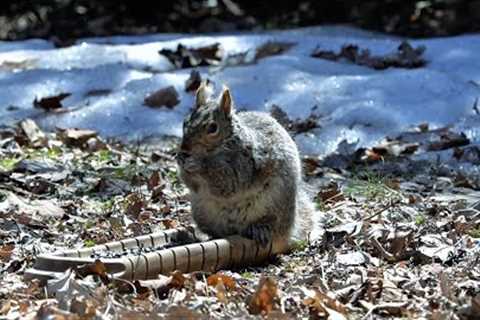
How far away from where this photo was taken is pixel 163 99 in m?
8.32

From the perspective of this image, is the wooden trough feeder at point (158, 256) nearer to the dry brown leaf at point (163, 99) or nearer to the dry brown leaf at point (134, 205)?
the dry brown leaf at point (134, 205)

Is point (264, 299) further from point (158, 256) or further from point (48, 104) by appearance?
point (48, 104)

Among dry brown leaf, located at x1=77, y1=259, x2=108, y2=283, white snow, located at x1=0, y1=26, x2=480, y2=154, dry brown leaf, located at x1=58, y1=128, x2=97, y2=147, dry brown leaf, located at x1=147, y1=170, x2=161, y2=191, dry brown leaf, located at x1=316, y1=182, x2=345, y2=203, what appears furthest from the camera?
white snow, located at x1=0, y1=26, x2=480, y2=154

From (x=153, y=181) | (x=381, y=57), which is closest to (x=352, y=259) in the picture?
(x=153, y=181)

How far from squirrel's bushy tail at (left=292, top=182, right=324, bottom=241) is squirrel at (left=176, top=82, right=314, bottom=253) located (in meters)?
0.02

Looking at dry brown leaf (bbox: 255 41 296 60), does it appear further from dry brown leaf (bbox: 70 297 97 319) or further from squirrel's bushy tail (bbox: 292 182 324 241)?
dry brown leaf (bbox: 70 297 97 319)

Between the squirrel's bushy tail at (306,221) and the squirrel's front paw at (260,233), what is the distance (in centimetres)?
19

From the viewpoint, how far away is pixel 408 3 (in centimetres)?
1130

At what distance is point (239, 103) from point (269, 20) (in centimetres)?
Result: 366

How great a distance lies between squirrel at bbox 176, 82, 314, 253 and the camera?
15.8 feet

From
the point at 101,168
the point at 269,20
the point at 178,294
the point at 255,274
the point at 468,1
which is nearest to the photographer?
the point at 178,294

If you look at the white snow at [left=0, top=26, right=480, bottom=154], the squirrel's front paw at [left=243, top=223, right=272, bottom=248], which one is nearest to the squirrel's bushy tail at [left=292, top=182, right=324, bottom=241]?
the squirrel's front paw at [left=243, top=223, right=272, bottom=248]

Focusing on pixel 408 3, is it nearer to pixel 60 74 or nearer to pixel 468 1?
pixel 468 1

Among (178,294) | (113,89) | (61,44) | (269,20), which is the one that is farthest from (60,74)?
(178,294)
